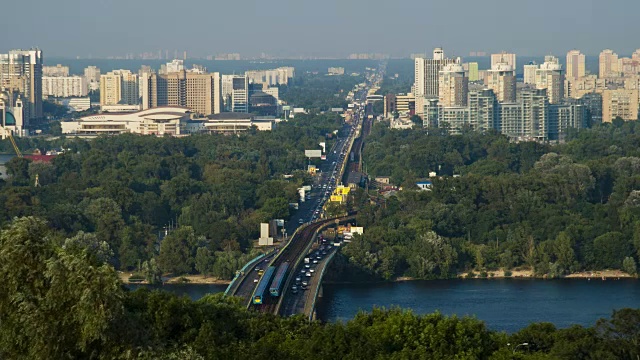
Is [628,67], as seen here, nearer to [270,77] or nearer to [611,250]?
[270,77]

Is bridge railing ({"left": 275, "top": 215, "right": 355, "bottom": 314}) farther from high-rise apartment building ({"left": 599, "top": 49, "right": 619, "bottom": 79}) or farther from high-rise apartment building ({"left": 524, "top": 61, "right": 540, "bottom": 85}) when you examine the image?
high-rise apartment building ({"left": 599, "top": 49, "right": 619, "bottom": 79})

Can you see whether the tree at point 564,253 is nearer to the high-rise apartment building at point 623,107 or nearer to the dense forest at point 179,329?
the dense forest at point 179,329

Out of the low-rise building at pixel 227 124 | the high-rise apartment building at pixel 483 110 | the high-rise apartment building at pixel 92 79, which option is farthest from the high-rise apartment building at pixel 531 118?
the high-rise apartment building at pixel 92 79

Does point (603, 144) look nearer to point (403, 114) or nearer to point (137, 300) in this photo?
point (403, 114)

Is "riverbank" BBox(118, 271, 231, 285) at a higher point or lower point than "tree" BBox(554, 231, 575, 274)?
lower

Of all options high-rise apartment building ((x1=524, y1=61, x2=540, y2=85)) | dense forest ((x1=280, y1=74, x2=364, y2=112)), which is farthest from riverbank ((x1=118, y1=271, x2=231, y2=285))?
high-rise apartment building ((x1=524, y1=61, x2=540, y2=85))

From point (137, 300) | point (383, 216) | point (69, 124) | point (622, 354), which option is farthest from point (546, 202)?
point (69, 124)
